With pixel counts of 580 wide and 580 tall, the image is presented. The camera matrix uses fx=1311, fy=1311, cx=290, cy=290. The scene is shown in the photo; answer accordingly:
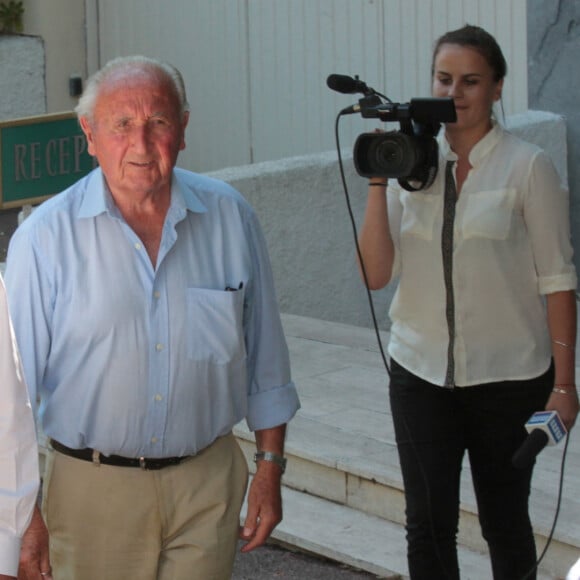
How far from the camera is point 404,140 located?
11.2ft

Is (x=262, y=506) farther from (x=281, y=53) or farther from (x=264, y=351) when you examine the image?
(x=281, y=53)

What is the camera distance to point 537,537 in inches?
173

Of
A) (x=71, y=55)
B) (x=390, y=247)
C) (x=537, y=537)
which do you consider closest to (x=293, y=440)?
(x=537, y=537)

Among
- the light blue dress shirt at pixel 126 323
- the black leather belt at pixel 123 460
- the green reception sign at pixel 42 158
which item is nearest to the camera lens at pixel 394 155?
the light blue dress shirt at pixel 126 323

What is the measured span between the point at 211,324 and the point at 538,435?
93 centimetres

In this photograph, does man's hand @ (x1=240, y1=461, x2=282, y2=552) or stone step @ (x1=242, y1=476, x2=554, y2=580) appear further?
stone step @ (x1=242, y1=476, x2=554, y2=580)

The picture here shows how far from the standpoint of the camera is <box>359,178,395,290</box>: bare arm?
11.6ft

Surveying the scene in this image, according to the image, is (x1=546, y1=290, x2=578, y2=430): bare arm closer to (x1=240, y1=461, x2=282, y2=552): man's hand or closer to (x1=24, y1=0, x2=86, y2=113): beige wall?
(x1=240, y1=461, x2=282, y2=552): man's hand

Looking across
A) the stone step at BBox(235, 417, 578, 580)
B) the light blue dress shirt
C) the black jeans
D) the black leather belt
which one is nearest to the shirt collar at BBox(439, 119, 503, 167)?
the black jeans

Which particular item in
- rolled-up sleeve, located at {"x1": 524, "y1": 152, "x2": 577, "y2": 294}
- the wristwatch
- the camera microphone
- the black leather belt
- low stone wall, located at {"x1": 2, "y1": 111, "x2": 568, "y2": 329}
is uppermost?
the camera microphone

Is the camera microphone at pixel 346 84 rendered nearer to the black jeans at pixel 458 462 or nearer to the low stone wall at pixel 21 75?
the black jeans at pixel 458 462

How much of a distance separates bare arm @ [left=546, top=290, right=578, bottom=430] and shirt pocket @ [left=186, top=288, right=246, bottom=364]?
921 mm

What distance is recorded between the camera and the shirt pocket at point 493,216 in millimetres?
3457

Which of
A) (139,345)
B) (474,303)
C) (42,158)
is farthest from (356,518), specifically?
(139,345)
